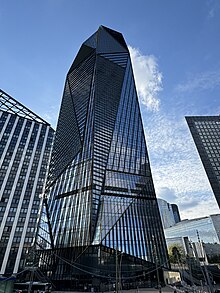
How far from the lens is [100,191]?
5969cm

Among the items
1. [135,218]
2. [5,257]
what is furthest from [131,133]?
[5,257]

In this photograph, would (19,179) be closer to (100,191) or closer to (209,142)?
(100,191)

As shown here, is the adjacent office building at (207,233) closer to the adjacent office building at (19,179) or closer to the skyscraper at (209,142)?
the skyscraper at (209,142)

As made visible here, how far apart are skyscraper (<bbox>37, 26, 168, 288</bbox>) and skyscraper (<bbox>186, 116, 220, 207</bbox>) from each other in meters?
21.3

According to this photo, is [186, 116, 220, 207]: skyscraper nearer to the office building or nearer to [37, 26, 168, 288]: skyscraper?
[37, 26, 168, 288]: skyscraper

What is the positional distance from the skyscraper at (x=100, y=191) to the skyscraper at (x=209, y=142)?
2133 centimetres

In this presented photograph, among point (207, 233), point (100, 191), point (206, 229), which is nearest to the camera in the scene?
point (100, 191)

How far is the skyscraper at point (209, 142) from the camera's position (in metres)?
68.6

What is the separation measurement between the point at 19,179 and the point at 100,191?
142 ft

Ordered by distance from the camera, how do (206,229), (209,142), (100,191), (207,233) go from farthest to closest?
(206,229)
(207,233)
(209,142)
(100,191)

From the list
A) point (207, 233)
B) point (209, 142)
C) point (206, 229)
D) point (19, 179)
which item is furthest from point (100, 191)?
point (206, 229)

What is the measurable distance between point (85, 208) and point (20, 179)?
43.5 m

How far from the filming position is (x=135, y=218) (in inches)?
2282

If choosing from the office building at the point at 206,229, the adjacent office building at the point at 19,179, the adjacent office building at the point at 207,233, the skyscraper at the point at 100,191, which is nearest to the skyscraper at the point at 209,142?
the adjacent office building at the point at 207,233
